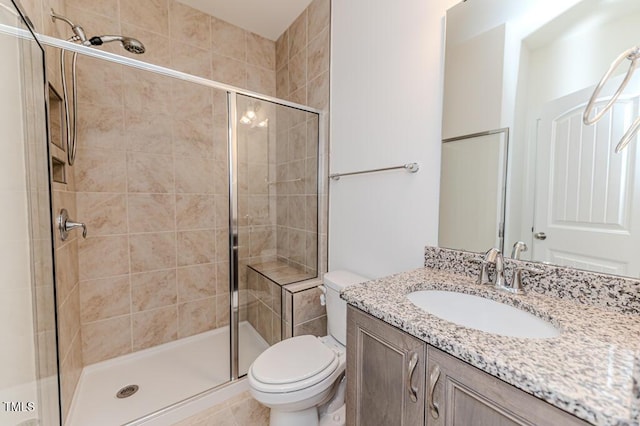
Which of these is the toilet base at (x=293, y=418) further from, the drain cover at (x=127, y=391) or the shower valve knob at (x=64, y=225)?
the shower valve knob at (x=64, y=225)

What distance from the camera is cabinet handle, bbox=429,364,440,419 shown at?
62cm

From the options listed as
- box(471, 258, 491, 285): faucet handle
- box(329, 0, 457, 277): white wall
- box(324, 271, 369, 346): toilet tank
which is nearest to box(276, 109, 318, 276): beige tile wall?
box(329, 0, 457, 277): white wall

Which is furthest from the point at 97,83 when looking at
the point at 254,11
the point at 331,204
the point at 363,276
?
the point at 363,276

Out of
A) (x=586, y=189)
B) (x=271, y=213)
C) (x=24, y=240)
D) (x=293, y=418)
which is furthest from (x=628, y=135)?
(x=24, y=240)

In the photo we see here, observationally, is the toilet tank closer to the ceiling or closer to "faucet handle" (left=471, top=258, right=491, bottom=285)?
"faucet handle" (left=471, top=258, right=491, bottom=285)

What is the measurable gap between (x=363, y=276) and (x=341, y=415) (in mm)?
717

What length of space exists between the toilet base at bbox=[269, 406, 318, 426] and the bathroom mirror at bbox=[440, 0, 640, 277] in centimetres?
106

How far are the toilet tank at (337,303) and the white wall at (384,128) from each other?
5.3 inches

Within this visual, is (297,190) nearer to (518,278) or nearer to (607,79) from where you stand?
(518,278)

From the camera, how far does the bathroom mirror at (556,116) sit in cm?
74

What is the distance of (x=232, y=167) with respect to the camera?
Answer: 170 cm

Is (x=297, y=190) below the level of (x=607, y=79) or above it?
below

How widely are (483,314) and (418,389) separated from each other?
392 mm

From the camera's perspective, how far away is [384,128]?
1.44 metres
